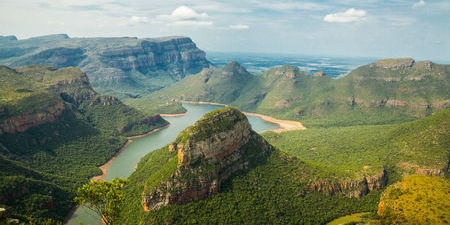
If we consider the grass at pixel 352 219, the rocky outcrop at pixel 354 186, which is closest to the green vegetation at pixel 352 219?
the grass at pixel 352 219

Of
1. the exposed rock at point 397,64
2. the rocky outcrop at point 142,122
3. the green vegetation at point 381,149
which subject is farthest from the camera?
the exposed rock at point 397,64

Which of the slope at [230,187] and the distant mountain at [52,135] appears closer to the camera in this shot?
the slope at [230,187]

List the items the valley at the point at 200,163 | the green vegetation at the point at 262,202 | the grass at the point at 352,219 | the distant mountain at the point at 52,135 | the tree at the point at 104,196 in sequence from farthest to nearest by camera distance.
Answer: the distant mountain at the point at 52,135
the grass at the point at 352,219
the valley at the point at 200,163
the green vegetation at the point at 262,202
the tree at the point at 104,196

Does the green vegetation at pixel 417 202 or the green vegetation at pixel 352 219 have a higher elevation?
the green vegetation at pixel 417 202

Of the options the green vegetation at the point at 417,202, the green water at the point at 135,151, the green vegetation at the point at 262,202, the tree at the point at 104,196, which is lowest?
the green water at the point at 135,151

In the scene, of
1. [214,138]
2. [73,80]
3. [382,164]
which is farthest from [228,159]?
[73,80]

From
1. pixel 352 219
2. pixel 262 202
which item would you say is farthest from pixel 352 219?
pixel 262 202

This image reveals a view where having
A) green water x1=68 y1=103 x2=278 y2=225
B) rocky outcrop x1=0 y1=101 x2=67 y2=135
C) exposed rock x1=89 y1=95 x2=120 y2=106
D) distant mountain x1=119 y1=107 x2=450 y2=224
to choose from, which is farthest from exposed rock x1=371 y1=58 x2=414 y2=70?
rocky outcrop x1=0 y1=101 x2=67 y2=135

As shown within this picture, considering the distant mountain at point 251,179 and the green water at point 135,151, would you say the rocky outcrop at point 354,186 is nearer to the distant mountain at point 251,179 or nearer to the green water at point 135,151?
the distant mountain at point 251,179
